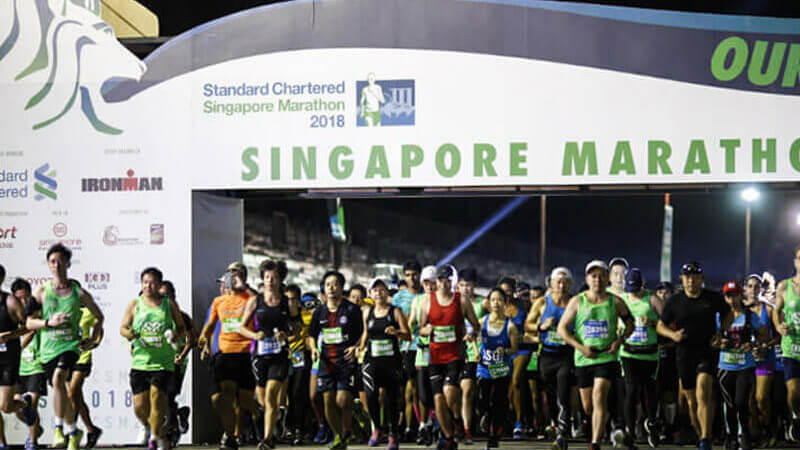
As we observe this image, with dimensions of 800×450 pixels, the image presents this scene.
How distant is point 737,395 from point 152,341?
251 inches

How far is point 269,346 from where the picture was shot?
1276 cm

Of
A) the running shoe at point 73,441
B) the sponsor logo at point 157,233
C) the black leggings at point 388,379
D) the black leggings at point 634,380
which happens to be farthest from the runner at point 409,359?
the running shoe at point 73,441

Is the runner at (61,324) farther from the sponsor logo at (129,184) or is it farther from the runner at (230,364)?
the sponsor logo at (129,184)

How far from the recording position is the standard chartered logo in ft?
48.2

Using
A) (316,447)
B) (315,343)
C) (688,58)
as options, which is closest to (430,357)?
(315,343)

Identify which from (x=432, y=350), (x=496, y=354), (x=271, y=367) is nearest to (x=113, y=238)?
(x=271, y=367)

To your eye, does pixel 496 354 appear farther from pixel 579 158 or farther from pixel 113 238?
pixel 113 238

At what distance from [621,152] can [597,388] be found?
133 inches

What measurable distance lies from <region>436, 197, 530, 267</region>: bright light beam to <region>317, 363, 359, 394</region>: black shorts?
845 inches

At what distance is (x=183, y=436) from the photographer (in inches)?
568

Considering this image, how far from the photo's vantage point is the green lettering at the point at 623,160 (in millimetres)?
13844

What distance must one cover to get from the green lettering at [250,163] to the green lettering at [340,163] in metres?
0.94

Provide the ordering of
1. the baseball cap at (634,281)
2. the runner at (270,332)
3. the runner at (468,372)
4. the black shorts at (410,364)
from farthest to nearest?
the black shorts at (410,364)
the baseball cap at (634,281)
the runner at (468,372)
the runner at (270,332)

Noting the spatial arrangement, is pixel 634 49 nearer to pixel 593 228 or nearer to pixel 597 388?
pixel 597 388
